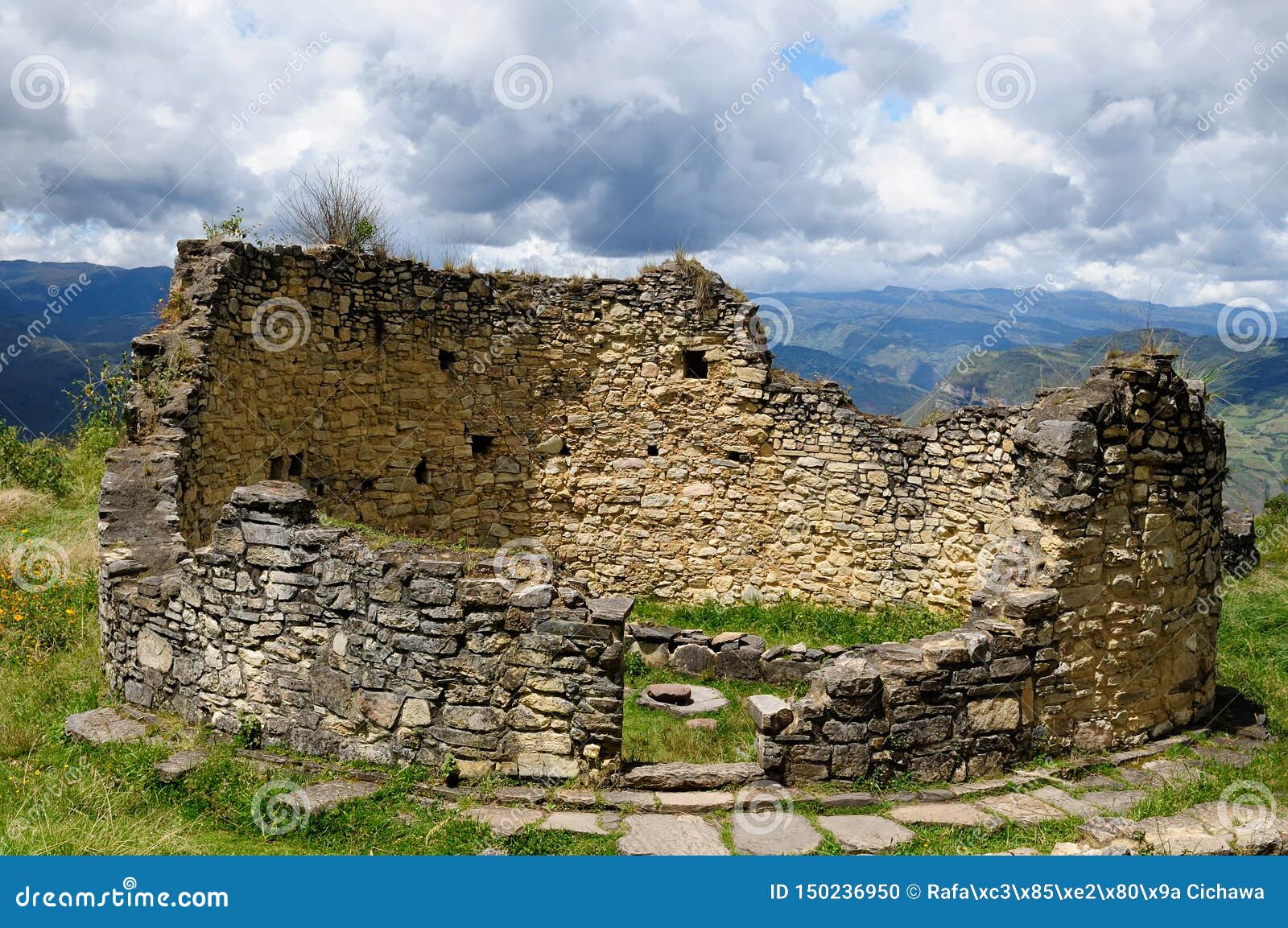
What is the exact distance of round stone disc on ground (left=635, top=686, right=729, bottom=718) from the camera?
909 cm

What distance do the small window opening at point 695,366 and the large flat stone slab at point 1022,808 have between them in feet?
27.4

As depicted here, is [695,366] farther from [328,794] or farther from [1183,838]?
[1183,838]

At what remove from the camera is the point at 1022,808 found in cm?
642

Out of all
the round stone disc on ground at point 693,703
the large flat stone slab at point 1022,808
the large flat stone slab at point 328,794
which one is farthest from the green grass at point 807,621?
the large flat stone slab at point 328,794

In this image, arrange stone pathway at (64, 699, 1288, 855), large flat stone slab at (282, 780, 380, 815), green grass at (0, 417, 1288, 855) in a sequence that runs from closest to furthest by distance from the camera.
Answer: green grass at (0, 417, 1288, 855), stone pathway at (64, 699, 1288, 855), large flat stone slab at (282, 780, 380, 815)

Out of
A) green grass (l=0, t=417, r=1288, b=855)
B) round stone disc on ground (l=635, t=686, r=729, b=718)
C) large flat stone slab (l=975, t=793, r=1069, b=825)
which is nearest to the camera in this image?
green grass (l=0, t=417, r=1288, b=855)

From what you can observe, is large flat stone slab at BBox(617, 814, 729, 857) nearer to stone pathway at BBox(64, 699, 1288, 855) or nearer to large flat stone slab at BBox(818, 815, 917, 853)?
stone pathway at BBox(64, 699, 1288, 855)

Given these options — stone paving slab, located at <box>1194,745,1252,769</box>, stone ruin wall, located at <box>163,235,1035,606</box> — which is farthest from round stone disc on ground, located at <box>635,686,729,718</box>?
stone paving slab, located at <box>1194,745,1252,769</box>

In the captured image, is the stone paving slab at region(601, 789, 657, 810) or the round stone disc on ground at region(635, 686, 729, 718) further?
the round stone disc on ground at region(635, 686, 729, 718)

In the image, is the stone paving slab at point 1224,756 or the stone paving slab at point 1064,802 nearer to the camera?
the stone paving slab at point 1064,802

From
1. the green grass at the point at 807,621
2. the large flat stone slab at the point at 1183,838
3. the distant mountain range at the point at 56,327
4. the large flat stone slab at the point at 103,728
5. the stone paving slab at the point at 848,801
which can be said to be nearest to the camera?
the large flat stone slab at the point at 1183,838

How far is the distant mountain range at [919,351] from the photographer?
889cm

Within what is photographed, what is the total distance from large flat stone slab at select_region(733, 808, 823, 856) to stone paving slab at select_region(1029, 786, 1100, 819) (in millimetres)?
2063

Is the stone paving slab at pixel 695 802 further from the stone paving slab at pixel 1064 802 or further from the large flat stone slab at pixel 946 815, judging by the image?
the stone paving slab at pixel 1064 802
